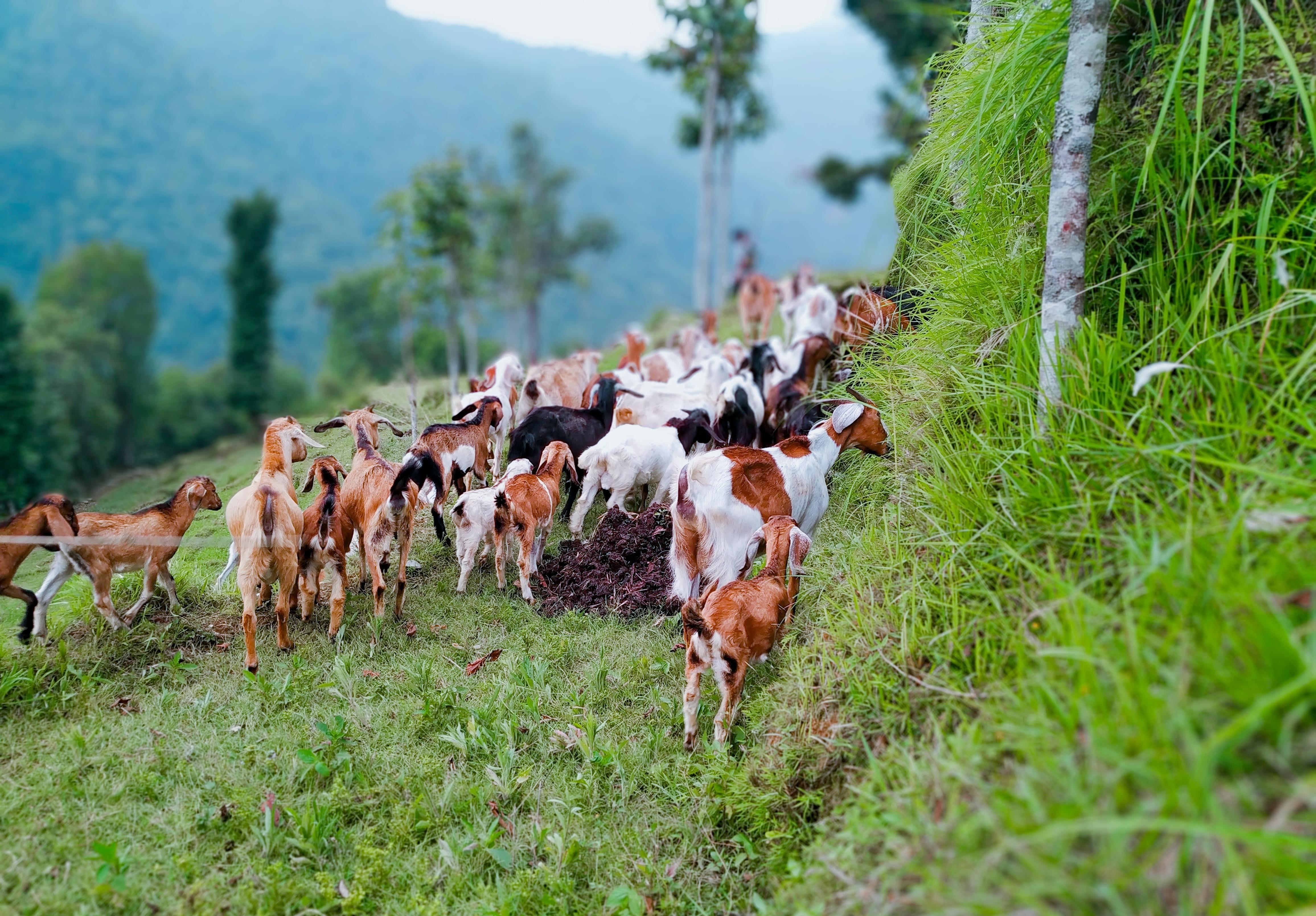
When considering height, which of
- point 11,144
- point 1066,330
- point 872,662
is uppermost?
point 11,144

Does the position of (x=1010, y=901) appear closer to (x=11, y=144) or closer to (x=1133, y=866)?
(x=1133, y=866)

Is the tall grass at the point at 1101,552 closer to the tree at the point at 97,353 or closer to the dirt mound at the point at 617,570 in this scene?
the dirt mound at the point at 617,570

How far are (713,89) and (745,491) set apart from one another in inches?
759

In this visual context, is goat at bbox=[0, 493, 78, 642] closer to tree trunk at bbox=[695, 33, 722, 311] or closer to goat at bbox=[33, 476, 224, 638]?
goat at bbox=[33, 476, 224, 638]

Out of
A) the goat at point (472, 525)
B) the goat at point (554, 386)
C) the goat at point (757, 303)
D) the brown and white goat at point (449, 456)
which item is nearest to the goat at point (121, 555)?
the brown and white goat at point (449, 456)

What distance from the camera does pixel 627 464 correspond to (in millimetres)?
6512

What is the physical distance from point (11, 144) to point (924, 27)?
10946 centimetres

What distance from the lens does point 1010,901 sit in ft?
6.19

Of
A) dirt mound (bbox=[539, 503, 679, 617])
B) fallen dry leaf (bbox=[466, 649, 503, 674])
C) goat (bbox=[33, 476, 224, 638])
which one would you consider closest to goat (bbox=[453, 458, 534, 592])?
dirt mound (bbox=[539, 503, 679, 617])

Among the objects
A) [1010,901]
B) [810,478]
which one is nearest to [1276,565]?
[1010,901]

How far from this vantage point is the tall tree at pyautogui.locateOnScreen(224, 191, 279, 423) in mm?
42844

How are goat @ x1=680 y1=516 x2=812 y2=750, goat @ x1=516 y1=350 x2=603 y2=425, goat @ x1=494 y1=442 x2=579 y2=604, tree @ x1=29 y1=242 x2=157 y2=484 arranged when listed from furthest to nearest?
tree @ x1=29 y1=242 x2=157 y2=484
goat @ x1=516 y1=350 x2=603 y2=425
goat @ x1=494 y1=442 x2=579 y2=604
goat @ x1=680 y1=516 x2=812 y2=750

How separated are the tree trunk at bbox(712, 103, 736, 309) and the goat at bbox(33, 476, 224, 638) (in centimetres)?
1873

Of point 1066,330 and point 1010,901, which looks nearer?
point 1010,901
